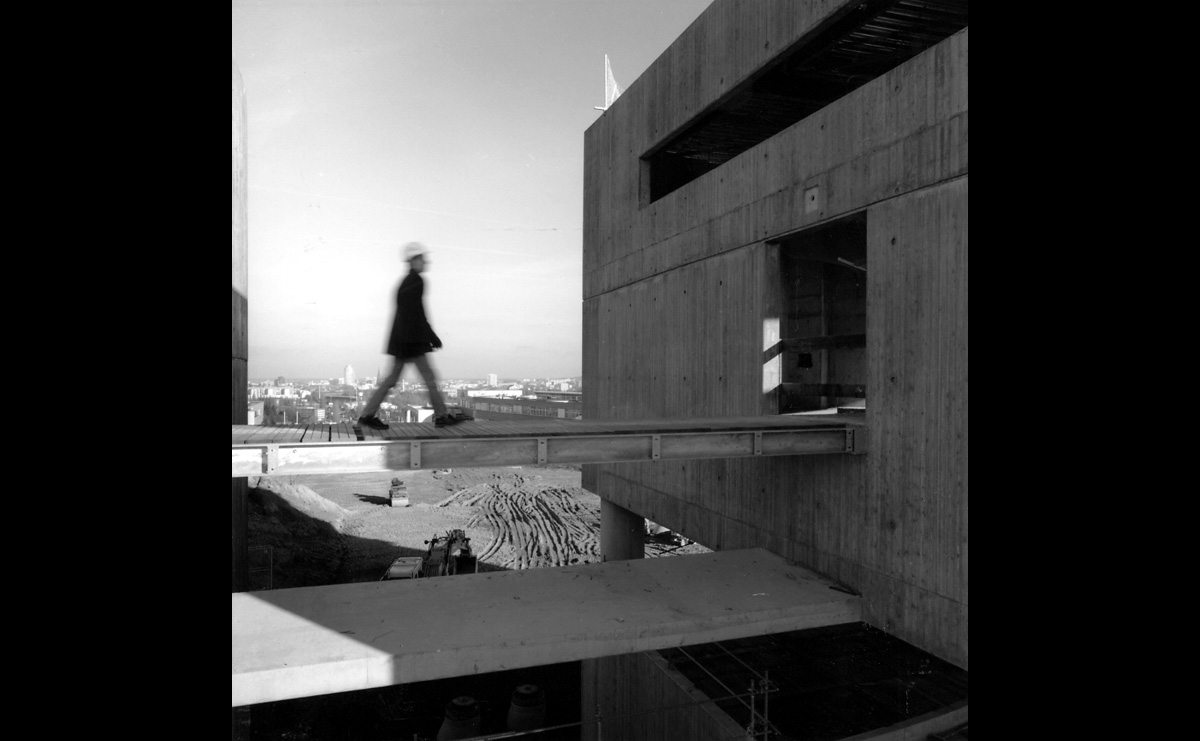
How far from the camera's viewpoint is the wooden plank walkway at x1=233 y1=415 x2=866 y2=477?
6.49m

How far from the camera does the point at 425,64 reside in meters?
4.30

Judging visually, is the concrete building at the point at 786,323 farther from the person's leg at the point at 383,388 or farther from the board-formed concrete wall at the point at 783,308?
the person's leg at the point at 383,388

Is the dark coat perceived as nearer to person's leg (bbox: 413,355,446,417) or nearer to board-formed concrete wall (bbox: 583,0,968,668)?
person's leg (bbox: 413,355,446,417)

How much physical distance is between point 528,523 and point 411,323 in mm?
28781

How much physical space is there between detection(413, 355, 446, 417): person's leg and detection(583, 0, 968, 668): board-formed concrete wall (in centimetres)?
487

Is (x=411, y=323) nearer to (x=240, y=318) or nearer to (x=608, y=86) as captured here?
(x=240, y=318)

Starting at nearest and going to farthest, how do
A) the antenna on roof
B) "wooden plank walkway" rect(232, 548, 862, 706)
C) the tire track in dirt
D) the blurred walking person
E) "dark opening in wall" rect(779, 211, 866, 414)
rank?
"wooden plank walkway" rect(232, 548, 862, 706), the blurred walking person, "dark opening in wall" rect(779, 211, 866, 414), the antenna on roof, the tire track in dirt

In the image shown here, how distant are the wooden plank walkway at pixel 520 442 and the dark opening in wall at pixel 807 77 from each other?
17.6 ft

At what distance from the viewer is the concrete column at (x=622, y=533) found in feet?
53.6

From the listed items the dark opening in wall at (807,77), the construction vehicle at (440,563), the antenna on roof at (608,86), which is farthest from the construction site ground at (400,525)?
the dark opening in wall at (807,77)

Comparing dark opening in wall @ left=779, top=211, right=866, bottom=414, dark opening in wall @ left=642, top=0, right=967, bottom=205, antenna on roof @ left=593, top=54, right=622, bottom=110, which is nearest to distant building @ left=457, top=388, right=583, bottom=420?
dark opening in wall @ left=779, top=211, right=866, bottom=414

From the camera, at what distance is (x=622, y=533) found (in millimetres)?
16359
